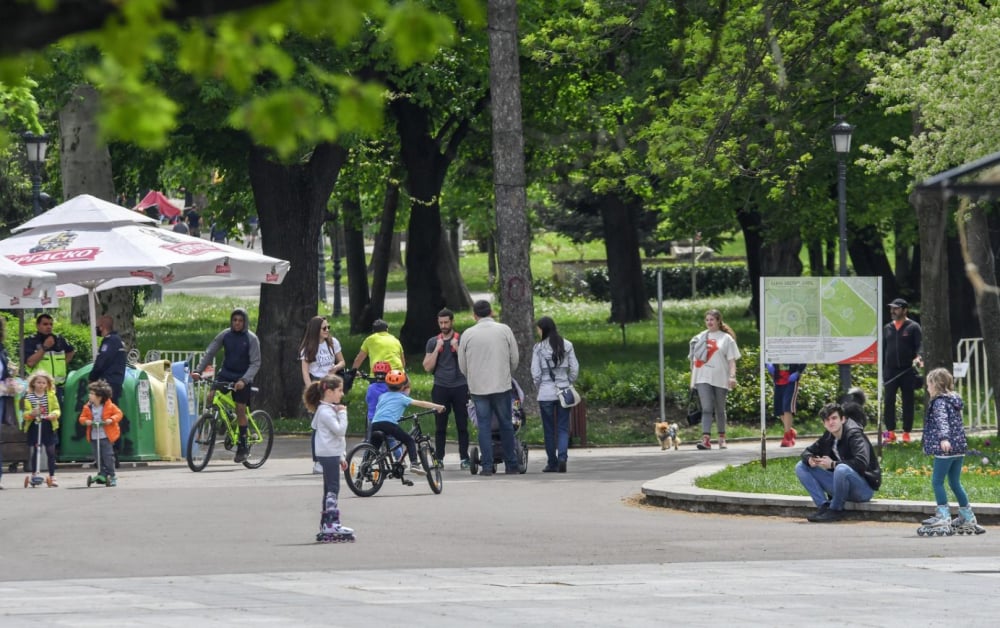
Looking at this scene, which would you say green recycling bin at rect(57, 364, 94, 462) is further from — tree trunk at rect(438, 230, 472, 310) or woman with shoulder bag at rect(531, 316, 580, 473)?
tree trunk at rect(438, 230, 472, 310)

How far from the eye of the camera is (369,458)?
1531 cm

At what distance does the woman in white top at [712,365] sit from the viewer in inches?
806

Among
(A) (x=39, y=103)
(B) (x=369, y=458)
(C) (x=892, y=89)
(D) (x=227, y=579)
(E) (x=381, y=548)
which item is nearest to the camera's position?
(D) (x=227, y=579)

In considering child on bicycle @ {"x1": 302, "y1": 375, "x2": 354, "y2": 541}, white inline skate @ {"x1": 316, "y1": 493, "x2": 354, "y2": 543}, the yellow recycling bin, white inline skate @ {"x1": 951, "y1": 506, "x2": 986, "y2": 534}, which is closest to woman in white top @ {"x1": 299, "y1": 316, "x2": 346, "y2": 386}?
the yellow recycling bin

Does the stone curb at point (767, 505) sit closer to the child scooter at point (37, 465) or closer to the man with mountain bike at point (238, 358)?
the man with mountain bike at point (238, 358)

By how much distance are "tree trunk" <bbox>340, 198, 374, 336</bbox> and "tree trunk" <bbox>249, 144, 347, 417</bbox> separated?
1611 centimetres

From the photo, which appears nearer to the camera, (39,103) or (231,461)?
(231,461)

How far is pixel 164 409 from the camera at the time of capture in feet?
63.7

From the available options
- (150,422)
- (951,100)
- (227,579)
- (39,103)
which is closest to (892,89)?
(951,100)

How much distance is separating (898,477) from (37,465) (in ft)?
26.7

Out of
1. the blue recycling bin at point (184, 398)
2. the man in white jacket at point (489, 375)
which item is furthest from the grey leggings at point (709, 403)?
the blue recycling bin at point (184, 398)

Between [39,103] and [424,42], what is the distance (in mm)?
23287

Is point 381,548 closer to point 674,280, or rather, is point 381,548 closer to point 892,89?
point 892,89

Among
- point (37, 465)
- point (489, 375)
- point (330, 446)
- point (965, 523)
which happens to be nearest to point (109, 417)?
point (37, 465)
